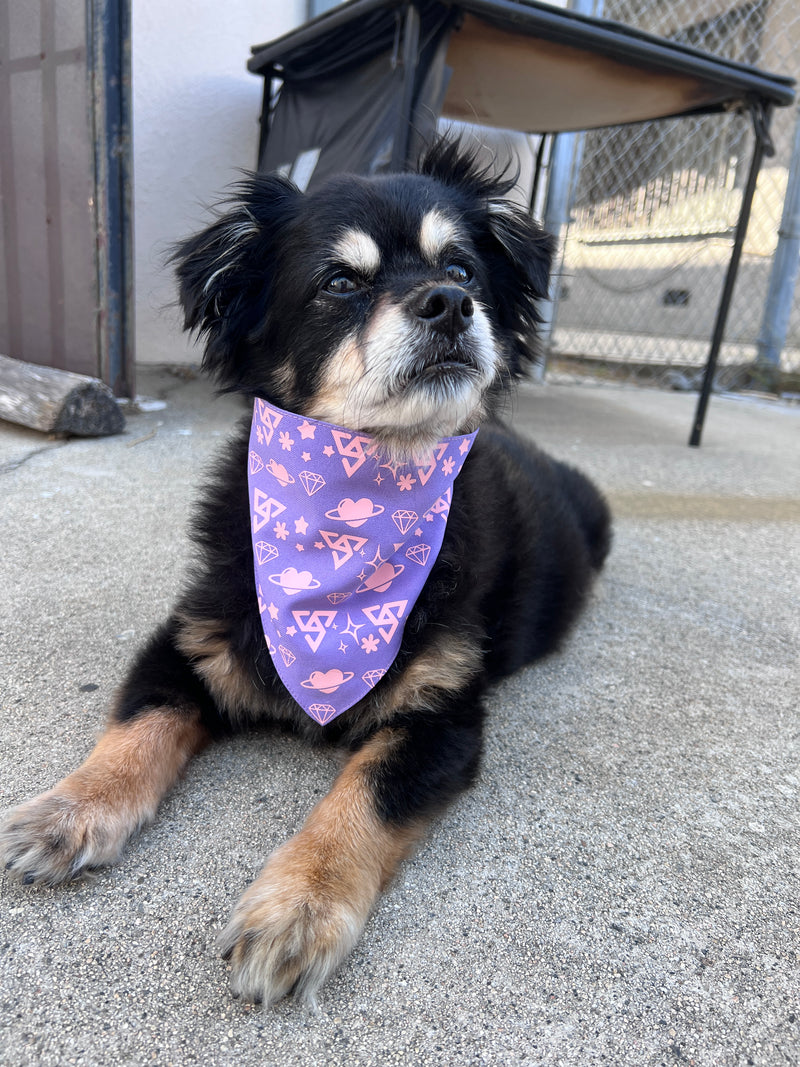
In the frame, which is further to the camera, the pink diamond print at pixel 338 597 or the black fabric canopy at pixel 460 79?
the black fabric canopy at pixel 460 79

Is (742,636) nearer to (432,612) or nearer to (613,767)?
(613,767)

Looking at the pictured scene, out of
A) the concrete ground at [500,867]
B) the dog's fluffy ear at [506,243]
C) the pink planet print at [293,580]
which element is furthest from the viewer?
the dog's fluffy ear at [506,243]

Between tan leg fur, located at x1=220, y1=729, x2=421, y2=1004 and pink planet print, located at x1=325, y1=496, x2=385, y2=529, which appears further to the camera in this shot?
pink planet print, located at x1=325, y1=496, x2=385, y2=529

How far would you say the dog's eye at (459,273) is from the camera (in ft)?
6.97

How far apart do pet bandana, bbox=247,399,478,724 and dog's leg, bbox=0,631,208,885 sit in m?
0.29

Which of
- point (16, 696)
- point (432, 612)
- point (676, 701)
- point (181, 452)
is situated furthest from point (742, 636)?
point (181, 452)

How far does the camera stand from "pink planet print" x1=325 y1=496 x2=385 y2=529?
196 centimetres

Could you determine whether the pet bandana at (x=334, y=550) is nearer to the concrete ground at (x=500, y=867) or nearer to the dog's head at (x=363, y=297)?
the dog's head at (x=363, y=297)

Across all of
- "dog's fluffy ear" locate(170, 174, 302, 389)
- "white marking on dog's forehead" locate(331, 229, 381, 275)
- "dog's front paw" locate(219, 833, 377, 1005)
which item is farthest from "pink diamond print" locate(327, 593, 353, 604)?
"white marking on dog's forehead" locate(331, 229, 381, 275)

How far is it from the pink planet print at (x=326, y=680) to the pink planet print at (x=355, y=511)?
0.39m

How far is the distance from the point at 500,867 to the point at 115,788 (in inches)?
34.0

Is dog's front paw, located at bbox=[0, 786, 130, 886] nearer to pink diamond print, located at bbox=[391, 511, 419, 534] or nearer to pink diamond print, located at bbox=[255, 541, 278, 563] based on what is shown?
pink diamond print, located at bbox=[255, 541, 278, 563]

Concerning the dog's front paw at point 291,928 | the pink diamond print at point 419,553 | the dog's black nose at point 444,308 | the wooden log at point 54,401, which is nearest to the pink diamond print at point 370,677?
the pink diamond print at point 419,553

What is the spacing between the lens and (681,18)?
26.3 ft
